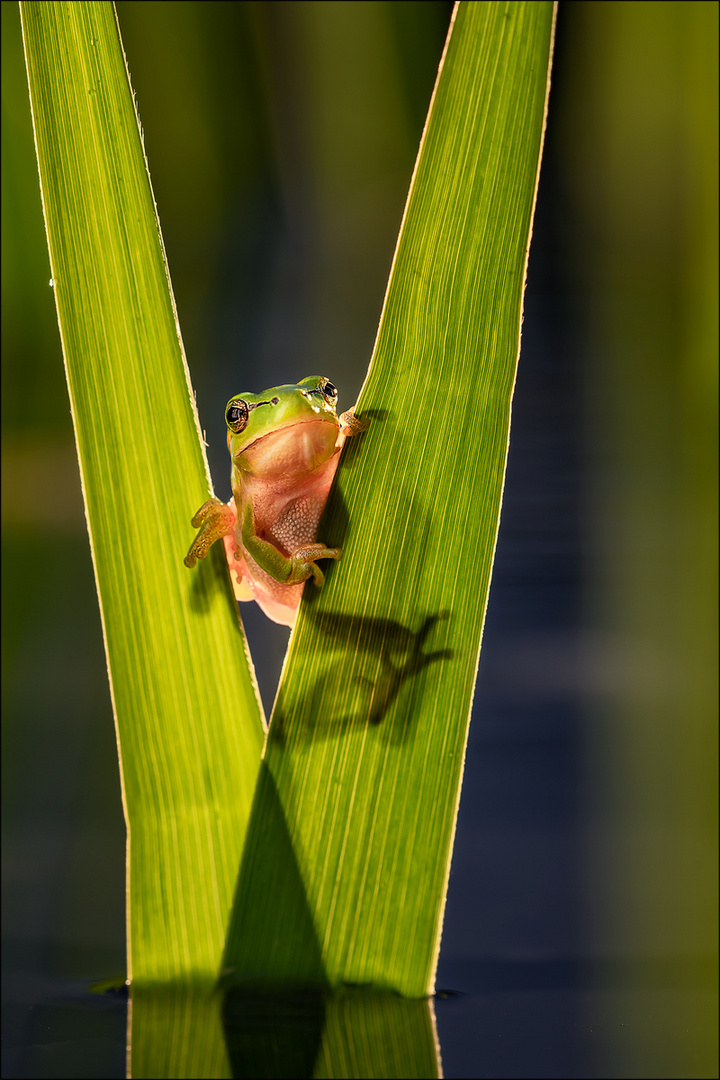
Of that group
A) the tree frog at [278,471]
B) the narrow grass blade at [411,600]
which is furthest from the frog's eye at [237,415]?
the narrow grass blade at [411,600]

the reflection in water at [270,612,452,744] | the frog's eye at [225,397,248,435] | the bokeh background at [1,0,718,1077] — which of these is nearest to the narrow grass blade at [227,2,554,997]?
the reflection in water at [270,612,452,744]

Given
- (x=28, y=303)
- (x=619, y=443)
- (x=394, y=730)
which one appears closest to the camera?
(x=394, y=730)

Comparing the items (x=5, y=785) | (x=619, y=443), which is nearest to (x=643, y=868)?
(x=619, y=443)

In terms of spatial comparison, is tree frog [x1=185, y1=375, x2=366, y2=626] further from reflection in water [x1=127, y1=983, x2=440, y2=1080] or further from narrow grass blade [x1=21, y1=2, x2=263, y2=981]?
reflection in water [x1=127, y1=983, x2=440, y2=1080]

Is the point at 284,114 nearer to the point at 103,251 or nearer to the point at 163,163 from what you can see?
the point at 163,163

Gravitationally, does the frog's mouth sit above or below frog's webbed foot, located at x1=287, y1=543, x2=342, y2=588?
above

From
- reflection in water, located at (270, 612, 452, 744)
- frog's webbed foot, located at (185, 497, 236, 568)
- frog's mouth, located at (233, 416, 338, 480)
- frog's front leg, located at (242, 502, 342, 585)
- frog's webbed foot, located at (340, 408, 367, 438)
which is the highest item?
frog's webbed foot, located at (340, 408, 367, 438)
